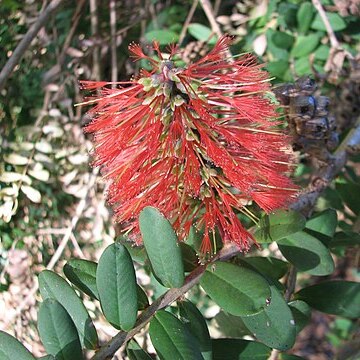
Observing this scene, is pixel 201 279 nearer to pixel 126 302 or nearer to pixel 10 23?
pixel 126 302

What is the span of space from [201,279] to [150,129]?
24 cm

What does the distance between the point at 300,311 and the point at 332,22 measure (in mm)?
882

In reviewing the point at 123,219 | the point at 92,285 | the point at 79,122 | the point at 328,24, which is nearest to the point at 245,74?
the point at 123,219

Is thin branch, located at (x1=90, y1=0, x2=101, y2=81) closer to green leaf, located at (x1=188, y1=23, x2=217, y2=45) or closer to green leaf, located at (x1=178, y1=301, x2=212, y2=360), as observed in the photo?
green leaf, located at (x1=188, y1=23, x2=217, y2=45)

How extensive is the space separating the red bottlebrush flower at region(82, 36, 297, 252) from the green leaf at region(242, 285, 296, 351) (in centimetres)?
10

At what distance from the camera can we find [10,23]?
5.35ft

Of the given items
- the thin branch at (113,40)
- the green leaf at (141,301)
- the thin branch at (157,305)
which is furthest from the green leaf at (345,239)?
the thin branch at (113,40)

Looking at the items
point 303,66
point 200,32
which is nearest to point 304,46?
point 303,66

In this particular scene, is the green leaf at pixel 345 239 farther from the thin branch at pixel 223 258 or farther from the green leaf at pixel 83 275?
the green leaf at pixel 83 275

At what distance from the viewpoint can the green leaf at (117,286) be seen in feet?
2.87

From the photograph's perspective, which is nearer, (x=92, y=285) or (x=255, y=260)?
(x=92, y=285)

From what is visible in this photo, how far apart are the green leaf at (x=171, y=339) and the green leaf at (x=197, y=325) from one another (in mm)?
56

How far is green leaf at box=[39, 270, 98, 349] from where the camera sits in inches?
37.6

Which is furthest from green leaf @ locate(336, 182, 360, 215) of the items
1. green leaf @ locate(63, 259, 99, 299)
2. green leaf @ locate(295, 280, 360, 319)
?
green leaf @ locate(63, 259, 99, 299)
